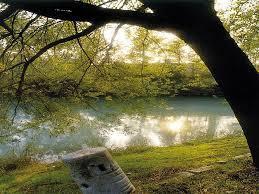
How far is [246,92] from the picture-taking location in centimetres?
570

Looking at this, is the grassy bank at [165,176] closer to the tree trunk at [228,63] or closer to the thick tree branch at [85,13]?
the tree trunk at [228,63]

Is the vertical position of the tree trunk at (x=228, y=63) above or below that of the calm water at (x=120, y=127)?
above

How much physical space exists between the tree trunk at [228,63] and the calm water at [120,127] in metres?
4.65

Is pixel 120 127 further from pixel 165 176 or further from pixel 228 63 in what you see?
pixel 228 63

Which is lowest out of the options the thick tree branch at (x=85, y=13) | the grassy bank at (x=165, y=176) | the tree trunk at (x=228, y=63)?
the grassy bank at (x=165, y=176)

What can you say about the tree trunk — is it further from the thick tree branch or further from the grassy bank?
the grassy bank

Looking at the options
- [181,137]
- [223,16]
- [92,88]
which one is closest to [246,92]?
[92,88]

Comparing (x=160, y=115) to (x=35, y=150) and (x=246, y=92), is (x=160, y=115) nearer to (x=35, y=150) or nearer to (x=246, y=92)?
(x=35, y=150)

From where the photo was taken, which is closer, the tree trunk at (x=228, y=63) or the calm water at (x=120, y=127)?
the tree trunk at (x=228, y=63)

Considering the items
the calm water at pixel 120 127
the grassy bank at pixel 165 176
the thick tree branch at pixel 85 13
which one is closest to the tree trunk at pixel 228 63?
the thick tree branch at pixel 85 13

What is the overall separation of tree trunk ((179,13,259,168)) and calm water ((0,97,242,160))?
4.65 m

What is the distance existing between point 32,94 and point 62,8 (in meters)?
5.59

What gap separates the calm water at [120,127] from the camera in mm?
12875

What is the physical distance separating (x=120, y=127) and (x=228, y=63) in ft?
49.3
